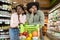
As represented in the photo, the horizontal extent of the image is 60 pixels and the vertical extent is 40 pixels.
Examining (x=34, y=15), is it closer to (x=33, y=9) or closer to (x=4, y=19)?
(x=33, y=9)

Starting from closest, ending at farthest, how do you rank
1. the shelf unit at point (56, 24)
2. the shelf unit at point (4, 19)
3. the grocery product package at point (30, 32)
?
the grocery product package at point (30, 32) < the shelf unit at point (4, 19) < the shelf unit at point (56, 24)

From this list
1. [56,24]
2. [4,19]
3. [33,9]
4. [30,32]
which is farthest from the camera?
[56,24]

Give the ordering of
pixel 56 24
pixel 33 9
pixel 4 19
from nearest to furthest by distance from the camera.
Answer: pixel 33 9
pixel 4 19
pixel 56 24

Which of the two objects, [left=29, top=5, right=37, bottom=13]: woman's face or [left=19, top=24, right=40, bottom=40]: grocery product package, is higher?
[left=29, top=5, right=37, bottom=13]: woman's face

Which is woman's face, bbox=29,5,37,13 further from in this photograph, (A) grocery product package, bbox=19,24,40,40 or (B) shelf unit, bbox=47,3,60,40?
(B) shelf unit, bbox=47,3,60,40

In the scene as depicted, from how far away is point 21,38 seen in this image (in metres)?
3.40

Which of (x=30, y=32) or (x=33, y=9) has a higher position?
(x=33, y=9)

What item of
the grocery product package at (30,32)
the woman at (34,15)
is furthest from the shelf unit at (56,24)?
the grocery product package at (30,32)

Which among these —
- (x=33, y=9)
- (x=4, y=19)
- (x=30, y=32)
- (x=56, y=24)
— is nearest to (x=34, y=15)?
(x=33, y=9)

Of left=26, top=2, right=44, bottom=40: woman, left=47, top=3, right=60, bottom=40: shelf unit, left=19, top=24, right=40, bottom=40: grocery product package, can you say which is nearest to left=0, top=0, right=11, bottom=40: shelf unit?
left=26, top=2, right=44, bottom=40: woman

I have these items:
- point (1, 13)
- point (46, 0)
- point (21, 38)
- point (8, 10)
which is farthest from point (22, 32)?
point (46, 0)

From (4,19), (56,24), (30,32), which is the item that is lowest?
(56,24)

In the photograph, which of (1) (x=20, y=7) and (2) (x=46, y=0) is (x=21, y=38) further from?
(2) (x=46, y=0)

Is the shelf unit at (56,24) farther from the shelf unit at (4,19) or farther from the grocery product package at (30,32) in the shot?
the grocery product package at (30,32)
